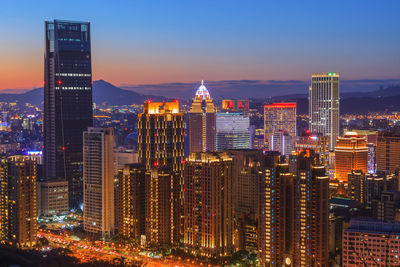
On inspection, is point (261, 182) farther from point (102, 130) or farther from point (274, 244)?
point (102, 130)

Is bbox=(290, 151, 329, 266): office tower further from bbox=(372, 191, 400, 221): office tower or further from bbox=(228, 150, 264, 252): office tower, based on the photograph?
bbox=(372, 191, 400, 221): office tower

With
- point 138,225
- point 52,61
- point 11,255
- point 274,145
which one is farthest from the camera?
point 274,145

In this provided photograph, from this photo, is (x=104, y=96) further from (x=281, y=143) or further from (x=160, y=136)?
(x=160, y=136)

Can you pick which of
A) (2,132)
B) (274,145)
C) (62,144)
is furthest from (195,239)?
(2,132)

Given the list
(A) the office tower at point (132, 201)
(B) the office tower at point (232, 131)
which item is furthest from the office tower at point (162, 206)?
(B) the office tower at point (232, 131)

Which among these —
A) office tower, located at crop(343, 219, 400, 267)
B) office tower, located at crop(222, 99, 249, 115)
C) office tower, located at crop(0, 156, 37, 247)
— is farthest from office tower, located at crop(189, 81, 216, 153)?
office tower, located at crop(343, 219, 400, 267)

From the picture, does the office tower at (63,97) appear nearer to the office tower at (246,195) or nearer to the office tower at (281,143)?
the office tower at (246,195)
